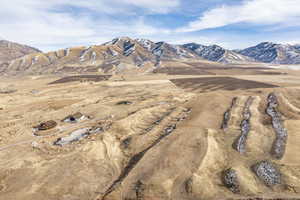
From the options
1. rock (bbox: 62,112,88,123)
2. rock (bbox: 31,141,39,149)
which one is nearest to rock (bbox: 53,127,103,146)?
rock (bbox: 31,141,39,149)

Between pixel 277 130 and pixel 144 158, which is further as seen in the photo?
pixel 277 130

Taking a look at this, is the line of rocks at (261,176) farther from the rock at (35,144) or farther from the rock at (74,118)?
the rock at (74,118)

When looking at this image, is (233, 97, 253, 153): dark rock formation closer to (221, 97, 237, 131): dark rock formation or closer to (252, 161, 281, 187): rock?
(221, 97, 237, 131): dark rock formation

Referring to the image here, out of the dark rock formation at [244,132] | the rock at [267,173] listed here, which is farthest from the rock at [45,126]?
the rock at [267,173]

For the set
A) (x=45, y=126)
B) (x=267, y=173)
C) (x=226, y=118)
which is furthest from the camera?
(x=226, y=118)

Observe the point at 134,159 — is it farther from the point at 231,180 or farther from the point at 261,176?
the point at 261,176

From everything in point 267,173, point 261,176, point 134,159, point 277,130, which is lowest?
point 134,159

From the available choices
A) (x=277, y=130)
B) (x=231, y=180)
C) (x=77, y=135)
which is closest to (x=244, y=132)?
(x=277, y=130)
